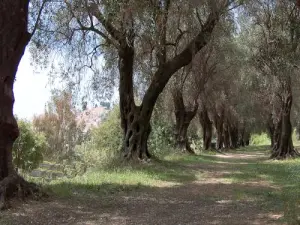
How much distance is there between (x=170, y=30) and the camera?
60.2 feet

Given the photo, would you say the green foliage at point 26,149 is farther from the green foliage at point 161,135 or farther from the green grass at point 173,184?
the green grass at point 173,184

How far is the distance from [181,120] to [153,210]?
2155 centimetres

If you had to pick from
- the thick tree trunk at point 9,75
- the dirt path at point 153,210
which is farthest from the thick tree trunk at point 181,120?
the thick tree trunk at point 9,75

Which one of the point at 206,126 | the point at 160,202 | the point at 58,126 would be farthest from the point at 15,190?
the point at 58,126

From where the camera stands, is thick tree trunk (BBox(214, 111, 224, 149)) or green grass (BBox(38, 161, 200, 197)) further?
thick tree trunk (BBox(214, 111, 224, 149))

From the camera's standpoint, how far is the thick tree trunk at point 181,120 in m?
30.0

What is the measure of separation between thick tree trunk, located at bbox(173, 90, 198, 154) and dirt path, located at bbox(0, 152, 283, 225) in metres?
17.7

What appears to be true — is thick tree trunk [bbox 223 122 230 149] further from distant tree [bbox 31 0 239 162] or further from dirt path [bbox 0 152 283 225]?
dirt path [bbox 0 152 283 225]

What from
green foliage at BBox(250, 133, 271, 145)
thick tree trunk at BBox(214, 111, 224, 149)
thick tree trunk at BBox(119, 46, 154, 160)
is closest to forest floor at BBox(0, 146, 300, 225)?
thick tree trunk at BBox(119, 46, 154, 160)

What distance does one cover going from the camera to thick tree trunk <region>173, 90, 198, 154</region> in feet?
98.3

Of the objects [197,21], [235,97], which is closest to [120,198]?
[197,21]

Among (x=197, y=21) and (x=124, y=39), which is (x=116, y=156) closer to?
(x=124, y=39)

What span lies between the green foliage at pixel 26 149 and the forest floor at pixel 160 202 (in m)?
22.8

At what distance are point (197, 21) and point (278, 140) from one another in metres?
14.3
